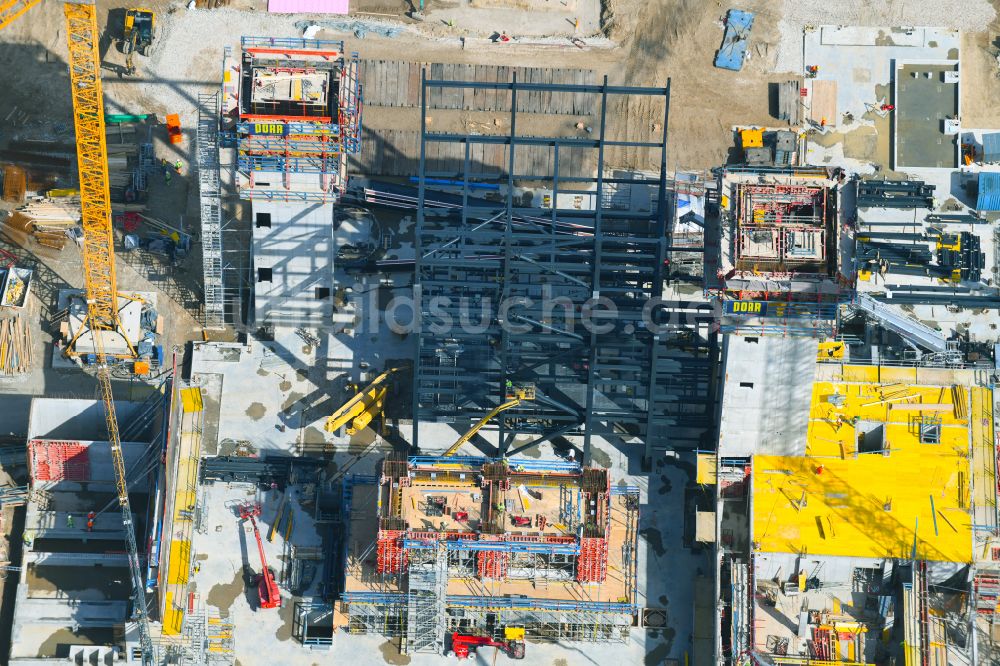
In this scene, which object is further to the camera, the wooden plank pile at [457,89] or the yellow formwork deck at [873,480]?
the wooden plank pile at [457,89]

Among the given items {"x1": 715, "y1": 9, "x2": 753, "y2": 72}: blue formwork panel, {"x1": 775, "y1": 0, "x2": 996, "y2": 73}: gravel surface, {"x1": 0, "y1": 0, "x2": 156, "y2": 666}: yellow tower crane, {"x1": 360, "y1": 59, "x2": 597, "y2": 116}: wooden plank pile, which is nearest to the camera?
{"x1": 0, "y1": 0, "x2": 156, "y2": 666}: yellow tower crane

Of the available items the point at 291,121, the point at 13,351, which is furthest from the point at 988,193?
the point at 13,351

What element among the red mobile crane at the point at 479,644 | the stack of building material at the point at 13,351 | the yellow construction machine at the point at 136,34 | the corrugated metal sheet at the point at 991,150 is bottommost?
the red mobile crane at the point at 479,644

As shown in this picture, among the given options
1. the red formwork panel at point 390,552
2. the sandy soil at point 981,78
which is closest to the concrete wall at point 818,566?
the red formwork panel at point 390,552

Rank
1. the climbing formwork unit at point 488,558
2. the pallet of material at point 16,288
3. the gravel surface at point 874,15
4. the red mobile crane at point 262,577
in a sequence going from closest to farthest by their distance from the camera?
the climbing formwork unit at point 488,558, the red mobile crane at point 262,577, the pallet of material at point 16,288, the gravel surface at point 874,15

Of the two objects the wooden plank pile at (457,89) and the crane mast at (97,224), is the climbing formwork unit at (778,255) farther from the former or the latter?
the crane mast at (97,224)

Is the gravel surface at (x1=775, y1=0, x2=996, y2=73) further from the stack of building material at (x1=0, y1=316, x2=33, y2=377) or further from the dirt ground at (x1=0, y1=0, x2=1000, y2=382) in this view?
the stack of building material at (x1=0, y1=316, x2=33, y2=377)

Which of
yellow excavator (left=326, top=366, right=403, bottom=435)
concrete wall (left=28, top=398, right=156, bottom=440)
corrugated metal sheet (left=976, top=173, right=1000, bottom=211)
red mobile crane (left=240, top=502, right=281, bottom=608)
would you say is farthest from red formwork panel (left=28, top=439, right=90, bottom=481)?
corrugated metal sheet (left=976, top=173, right=1000, bottom=211)
